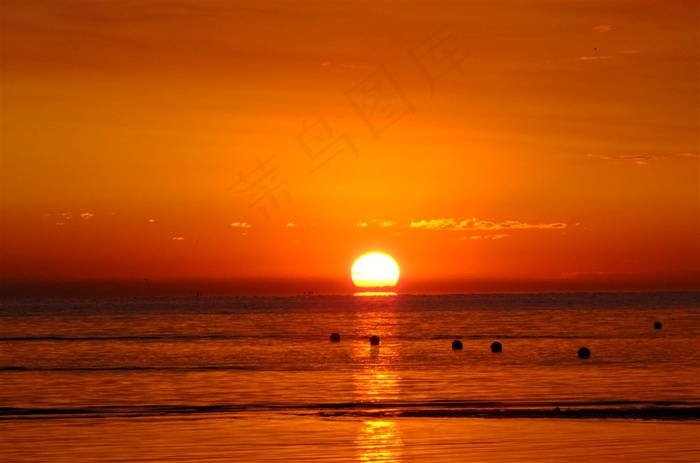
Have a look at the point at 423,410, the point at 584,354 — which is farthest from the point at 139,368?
the point at 584,354

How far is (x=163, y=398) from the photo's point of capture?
36.4m

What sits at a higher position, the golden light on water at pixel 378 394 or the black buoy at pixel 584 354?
the black buoy at pixel 584 354

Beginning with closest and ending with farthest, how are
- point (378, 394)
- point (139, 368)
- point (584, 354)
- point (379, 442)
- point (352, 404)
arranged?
point (379, 442) < point (352, 404) < point (378, 394) < point (139, 368) < point (584, 354)

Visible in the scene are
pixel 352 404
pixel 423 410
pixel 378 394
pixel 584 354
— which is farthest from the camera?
pixel 584 354

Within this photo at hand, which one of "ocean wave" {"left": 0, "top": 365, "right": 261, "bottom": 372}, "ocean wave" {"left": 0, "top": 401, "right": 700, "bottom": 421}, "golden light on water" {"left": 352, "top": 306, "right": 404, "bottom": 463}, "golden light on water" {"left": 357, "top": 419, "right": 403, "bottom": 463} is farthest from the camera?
"ocean wave" {"left": 0, "top": 365, "right": 261, "bottom": 372}

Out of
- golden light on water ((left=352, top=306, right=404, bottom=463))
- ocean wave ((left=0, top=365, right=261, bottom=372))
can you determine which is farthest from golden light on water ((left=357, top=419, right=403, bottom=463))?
ocean wave ((left=0, top=365, right=261, bottom=372))

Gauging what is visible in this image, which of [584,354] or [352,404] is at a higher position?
[584,354]

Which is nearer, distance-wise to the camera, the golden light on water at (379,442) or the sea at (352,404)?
the golden light on water at (379,442)

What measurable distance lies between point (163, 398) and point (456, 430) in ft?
44.8

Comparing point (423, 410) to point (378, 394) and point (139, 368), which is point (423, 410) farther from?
point (139, 368)

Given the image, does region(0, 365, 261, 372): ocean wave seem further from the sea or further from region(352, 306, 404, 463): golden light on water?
region(352, 306, 404, 463): golden light on water

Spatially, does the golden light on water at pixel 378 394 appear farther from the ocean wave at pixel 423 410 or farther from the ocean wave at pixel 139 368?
the ocean wave at pixel 139 368

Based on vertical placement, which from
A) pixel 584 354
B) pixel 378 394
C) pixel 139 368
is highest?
pixel 584 354

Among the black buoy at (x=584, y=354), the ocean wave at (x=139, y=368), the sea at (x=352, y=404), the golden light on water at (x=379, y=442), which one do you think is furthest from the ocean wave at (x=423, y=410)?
the black buoy at (x=584, y=354)
